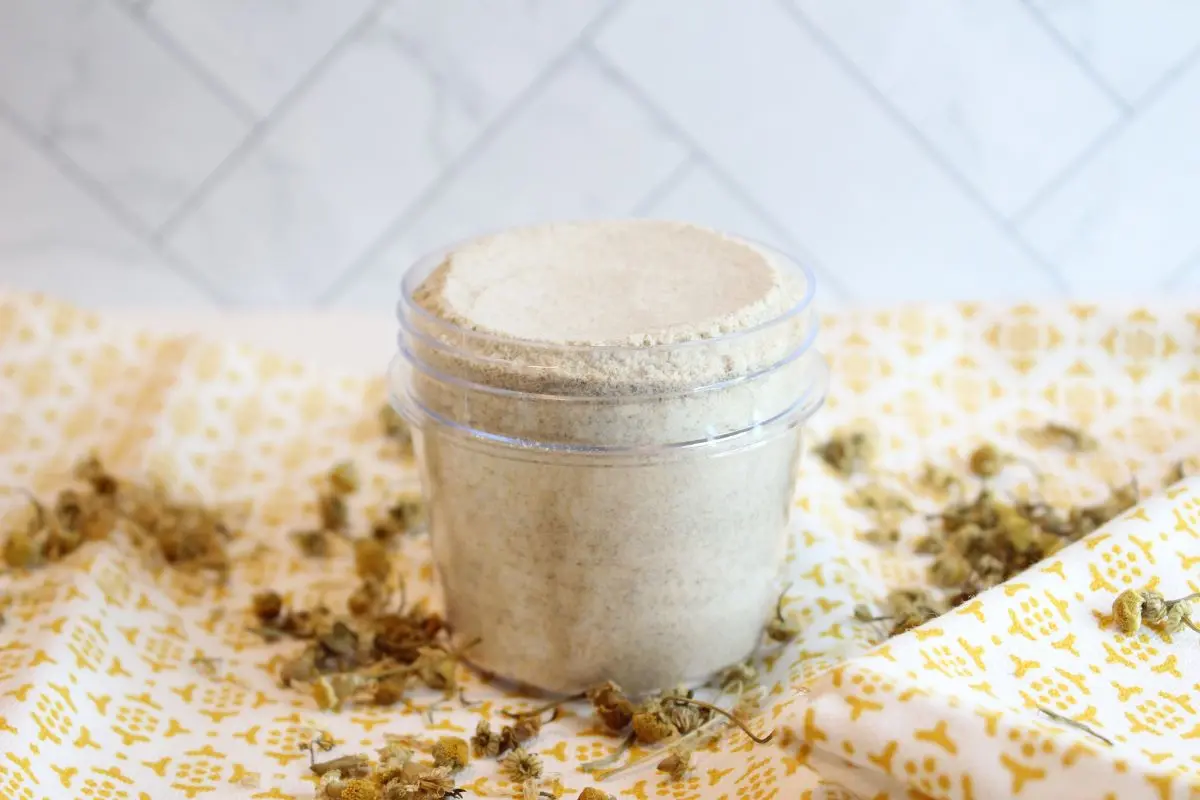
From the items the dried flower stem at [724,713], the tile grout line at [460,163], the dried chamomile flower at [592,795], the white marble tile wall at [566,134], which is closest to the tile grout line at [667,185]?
the white marble tile wall at [566,134]

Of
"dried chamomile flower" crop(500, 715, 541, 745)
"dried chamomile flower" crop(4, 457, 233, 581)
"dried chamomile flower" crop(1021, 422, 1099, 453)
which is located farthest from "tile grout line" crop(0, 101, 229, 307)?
"dried chamomile flower" crop(1021, 422, 1099, 453)

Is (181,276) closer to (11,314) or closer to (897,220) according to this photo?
(11,314)

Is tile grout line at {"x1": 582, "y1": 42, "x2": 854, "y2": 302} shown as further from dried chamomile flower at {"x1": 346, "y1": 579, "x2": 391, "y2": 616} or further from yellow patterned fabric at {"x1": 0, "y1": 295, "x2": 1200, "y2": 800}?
dried chamomile flower at {"x1": 346, "y1": 579, "x2": 391, "y2": 616}

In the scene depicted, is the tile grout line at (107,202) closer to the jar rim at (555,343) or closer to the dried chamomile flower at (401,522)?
the dried chamomile flower at (401,522)

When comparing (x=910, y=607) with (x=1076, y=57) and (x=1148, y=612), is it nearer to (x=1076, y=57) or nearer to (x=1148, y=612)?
(x=1148, y=612)

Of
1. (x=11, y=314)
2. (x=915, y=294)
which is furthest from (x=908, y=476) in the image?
(x=11, y=314)

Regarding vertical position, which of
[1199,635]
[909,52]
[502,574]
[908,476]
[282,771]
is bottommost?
[282,771]
